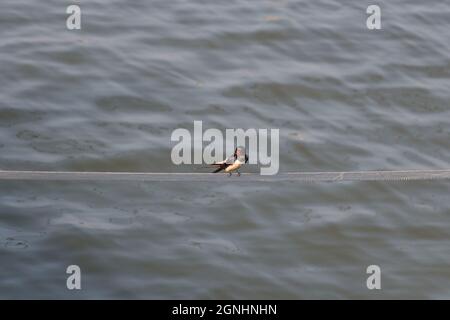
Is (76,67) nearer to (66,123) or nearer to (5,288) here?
(66,123)

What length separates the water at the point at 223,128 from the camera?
690 inches

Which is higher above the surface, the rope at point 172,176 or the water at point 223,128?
the water at point 223,128

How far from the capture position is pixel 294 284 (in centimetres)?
1745

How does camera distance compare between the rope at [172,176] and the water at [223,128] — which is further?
the water at [223,128]

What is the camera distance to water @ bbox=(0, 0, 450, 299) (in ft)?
57.5

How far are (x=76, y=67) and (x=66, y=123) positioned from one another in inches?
84.6

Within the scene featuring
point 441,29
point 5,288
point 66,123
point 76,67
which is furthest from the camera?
point 441,29

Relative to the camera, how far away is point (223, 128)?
809 inches

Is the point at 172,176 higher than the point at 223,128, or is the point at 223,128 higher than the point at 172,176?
the point at 223,128

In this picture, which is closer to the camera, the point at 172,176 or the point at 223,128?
the point at 172,176

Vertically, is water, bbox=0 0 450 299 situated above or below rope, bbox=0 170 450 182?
above

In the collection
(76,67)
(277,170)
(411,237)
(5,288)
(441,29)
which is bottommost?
(5,288)

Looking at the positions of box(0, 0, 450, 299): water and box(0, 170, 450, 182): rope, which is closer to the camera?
box(0, 170, 450, 182): rope

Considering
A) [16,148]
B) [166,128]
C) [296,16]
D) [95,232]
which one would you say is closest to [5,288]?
[95,232]
